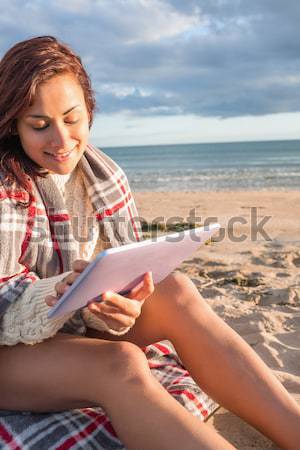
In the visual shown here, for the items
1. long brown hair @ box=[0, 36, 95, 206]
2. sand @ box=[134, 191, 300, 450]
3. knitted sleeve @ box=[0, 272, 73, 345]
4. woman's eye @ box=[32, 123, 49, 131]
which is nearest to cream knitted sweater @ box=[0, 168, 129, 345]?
knitted sleeve @ box=[0, 272, 73, 345]

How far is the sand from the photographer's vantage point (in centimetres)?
258

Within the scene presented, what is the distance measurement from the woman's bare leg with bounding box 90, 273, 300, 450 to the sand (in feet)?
0.69

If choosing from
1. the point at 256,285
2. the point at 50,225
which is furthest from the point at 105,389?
the point at 256,285

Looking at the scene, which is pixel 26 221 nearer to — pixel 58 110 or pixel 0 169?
pixel 0 169

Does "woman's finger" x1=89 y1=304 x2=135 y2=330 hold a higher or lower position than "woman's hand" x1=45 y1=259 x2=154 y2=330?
lower

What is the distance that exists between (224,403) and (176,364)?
1.86 feet

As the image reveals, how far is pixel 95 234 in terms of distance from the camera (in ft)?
8.02

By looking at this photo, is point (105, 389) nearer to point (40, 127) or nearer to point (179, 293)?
point (179, 293)

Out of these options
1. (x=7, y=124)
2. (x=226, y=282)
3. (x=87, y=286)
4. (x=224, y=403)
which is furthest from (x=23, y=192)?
(x=226, y=282)

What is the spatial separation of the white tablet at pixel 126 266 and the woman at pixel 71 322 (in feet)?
0.17

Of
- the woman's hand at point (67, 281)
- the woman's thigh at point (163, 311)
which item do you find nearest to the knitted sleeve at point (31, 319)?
the woman's hand at point (67, 281)

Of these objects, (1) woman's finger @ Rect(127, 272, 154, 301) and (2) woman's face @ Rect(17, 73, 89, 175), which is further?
(2) woman's face @ Rect(17, 73, 89, 175)

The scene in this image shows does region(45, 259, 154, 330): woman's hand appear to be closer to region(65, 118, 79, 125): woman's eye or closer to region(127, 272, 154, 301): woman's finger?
region(127, 272, 154, 301): woman's finger

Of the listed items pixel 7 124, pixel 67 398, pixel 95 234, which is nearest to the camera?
pixel 67 398
